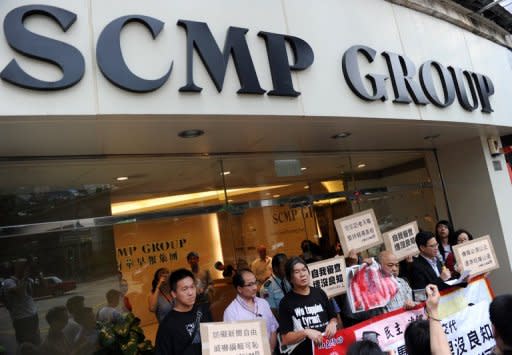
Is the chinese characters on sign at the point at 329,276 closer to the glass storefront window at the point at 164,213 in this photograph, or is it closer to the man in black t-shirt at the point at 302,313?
the man in black t-shirt at the point at 302,313

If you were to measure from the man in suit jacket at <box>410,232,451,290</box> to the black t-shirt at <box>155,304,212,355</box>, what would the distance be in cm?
262

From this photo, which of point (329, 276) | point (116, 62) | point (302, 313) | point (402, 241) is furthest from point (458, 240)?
point (116, 62)

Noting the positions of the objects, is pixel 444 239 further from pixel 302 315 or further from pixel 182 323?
pixel 182 323

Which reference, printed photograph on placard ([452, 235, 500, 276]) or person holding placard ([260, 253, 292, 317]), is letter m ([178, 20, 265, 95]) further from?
printed photograph on placard ([452, 235, 500, 276])

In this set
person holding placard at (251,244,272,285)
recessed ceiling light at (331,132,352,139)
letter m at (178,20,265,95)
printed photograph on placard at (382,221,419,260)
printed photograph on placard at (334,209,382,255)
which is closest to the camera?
letter m at (178,20,265,95)

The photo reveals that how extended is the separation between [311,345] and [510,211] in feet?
22.1

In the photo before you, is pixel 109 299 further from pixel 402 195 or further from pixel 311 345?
pixel 402 195

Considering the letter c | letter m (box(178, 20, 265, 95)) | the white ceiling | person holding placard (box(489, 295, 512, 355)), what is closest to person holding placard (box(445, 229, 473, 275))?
the white ceiling

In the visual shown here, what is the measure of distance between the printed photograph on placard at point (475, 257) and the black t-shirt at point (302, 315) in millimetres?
1841

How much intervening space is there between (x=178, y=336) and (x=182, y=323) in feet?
0.34

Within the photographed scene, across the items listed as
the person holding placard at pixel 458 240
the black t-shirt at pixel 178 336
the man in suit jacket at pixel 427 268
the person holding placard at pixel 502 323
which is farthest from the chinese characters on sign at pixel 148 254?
the person holding placard at pixel 502 323

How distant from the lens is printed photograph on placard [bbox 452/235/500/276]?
182 inches

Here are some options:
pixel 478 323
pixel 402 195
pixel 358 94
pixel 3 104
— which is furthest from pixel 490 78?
pixel 3 104

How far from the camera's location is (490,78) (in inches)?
304
